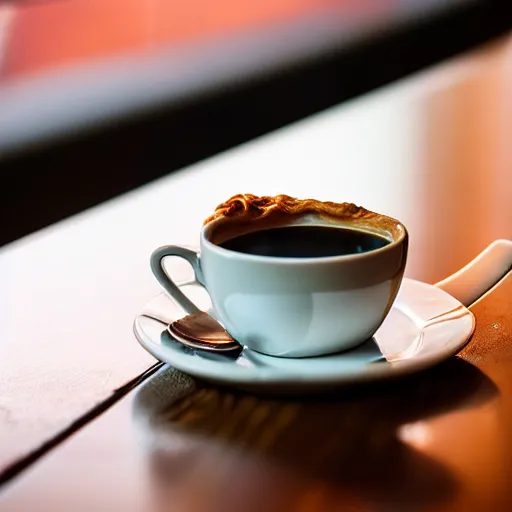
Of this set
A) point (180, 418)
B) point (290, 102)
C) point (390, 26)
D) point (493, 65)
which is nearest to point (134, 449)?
point (180, 418)

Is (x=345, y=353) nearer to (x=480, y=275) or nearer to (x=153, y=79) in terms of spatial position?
(x=480, y=275)

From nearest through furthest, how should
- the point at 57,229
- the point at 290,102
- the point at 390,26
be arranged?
1. the point at 57,229
2. the point at 290,102
3. the point at 390,26

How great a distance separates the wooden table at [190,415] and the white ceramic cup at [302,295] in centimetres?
4

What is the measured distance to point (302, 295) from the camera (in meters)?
0.46

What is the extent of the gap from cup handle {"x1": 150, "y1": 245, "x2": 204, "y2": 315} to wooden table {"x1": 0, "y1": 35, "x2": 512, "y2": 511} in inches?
1.6

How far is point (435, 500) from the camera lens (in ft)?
1.20

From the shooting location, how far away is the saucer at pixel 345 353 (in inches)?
17.6

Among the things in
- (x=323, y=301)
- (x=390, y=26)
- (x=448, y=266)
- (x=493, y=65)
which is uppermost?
(x=323, y=301)

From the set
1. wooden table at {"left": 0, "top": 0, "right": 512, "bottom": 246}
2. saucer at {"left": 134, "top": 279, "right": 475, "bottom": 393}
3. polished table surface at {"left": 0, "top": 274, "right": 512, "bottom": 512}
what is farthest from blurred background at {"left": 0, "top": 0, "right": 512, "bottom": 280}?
polished table surface at {"left": 0, "top": 274, "right": 512, "bottom": 512}

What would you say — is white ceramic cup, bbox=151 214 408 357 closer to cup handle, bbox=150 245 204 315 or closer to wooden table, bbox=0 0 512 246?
cup handle, bbox=150 245 204 315

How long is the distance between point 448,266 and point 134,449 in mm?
347

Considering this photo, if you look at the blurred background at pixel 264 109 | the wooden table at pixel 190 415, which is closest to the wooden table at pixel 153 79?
the blurred background at pixel 264 109

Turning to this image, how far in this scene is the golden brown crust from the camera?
0.52 metres

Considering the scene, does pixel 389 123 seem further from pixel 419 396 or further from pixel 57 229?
pixel 419 396
